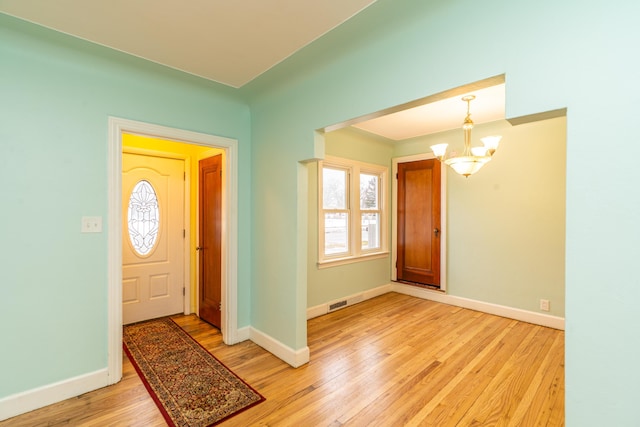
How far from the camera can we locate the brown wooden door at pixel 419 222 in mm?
4539

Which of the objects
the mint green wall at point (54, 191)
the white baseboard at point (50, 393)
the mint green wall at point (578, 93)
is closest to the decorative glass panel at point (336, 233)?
the mint green wall at point (578, 93)

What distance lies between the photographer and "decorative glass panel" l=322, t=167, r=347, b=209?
420cm

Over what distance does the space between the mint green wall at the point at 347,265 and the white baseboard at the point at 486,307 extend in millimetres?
A: 451

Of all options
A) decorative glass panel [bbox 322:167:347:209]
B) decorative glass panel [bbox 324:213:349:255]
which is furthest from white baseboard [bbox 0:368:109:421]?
decorative glass panel [bbox 322:167:347:209]

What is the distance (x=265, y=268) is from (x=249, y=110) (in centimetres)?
179

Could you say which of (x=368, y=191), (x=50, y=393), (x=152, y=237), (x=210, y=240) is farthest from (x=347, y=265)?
(x=50, y=393)

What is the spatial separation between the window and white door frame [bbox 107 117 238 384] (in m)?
1.29

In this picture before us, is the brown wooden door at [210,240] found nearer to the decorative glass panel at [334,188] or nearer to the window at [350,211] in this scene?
the window at [350,211]

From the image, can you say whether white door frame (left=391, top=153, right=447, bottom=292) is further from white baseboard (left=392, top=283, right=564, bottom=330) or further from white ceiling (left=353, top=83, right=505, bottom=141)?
white ceiling (left=353, top=83, right=505, bottom=141)

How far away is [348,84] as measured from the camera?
2.21 m

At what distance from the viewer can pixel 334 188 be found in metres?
4.33

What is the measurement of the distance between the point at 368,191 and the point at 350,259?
1.26 meters

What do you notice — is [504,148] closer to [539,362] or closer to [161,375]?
[539,362]

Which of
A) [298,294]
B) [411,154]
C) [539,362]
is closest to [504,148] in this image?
[411,154]
